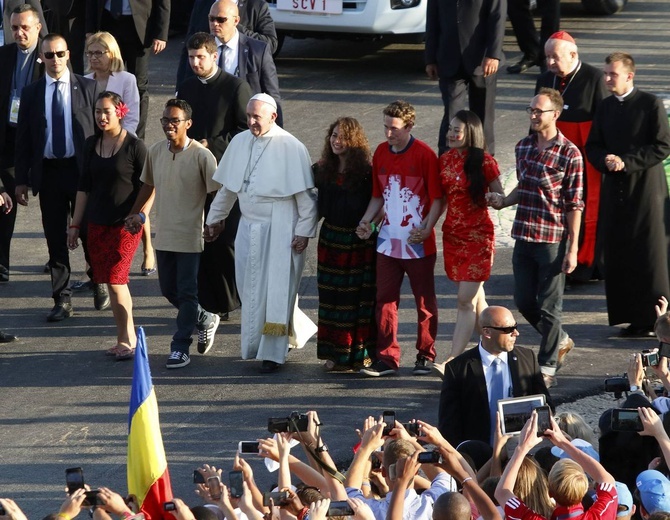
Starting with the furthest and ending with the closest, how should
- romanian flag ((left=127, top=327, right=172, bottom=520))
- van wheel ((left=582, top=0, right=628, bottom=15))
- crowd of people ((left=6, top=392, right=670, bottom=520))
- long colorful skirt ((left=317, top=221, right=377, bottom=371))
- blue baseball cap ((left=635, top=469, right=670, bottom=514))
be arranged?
1. van wheel ((left=582, top=0, right=628, bottom=15))
2. long colorful skirt ((left=317, top=221, right=377, bottom=371))
3. romanian flag ((left=127, top=327, right=172, bottom=520))
4. blue baseball cap ((left=635, top=469, right=670, bottom=514))
5. crowd of people ((left=6, top=392, right=670, bottom=520))

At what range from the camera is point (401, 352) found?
945 cm

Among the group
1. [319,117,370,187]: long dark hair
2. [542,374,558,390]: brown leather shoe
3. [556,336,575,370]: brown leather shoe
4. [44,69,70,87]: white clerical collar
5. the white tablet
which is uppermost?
[44,69,70,87]: white clerical collar

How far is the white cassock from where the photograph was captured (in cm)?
926

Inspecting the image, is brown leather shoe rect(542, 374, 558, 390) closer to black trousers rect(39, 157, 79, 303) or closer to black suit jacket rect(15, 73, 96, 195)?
black trousers rect(39, 157, 79, 303)

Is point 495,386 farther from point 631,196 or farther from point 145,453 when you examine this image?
point 631,196

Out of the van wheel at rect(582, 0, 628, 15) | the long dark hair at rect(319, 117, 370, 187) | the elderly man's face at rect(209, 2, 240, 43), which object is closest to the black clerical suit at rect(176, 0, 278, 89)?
the elderly man's face at rect(209, 2, 240, 43)

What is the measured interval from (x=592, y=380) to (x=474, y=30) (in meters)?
3.78

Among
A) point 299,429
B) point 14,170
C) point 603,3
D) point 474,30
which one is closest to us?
point 299,429

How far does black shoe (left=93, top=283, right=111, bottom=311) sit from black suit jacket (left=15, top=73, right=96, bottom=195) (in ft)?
2.74

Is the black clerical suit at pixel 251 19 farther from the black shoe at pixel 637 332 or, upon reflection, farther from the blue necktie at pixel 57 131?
the black shoe at pixel 637 332

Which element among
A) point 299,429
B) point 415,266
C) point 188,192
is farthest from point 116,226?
point 299,429

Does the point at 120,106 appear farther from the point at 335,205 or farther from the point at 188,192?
the point at 335,205

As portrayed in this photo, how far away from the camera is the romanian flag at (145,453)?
22.4ft

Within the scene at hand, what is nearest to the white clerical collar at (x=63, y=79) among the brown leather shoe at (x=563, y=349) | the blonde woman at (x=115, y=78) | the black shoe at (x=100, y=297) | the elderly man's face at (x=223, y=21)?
the blonde woman at (x=115, y=78)
